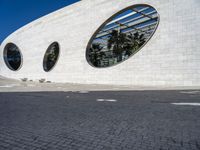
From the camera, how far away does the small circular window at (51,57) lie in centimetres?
2495

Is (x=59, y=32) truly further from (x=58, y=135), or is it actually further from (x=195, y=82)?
(x=58, y=135)

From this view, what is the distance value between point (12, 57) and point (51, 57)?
1035cm

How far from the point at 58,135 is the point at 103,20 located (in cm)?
1663

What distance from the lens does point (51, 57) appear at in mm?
26172

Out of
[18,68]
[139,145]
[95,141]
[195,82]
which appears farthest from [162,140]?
[18,68]

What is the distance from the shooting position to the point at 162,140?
2.89 metres

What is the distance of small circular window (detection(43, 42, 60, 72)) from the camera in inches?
982

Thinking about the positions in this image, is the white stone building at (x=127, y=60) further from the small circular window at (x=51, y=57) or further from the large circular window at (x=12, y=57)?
the large circular window at (x=12, y=57)

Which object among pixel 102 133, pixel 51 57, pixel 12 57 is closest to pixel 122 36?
pixel 51 57

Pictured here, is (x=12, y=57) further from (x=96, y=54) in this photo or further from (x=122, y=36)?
(x=122, y=36)

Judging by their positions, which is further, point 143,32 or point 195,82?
point 143,32

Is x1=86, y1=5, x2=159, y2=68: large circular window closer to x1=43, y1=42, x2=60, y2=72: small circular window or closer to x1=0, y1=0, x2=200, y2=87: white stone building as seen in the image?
x1=0, y1=0, x2=200, y2=87: white stone building

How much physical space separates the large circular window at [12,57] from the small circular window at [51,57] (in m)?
7.27

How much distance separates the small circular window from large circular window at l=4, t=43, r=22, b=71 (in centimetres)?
727
